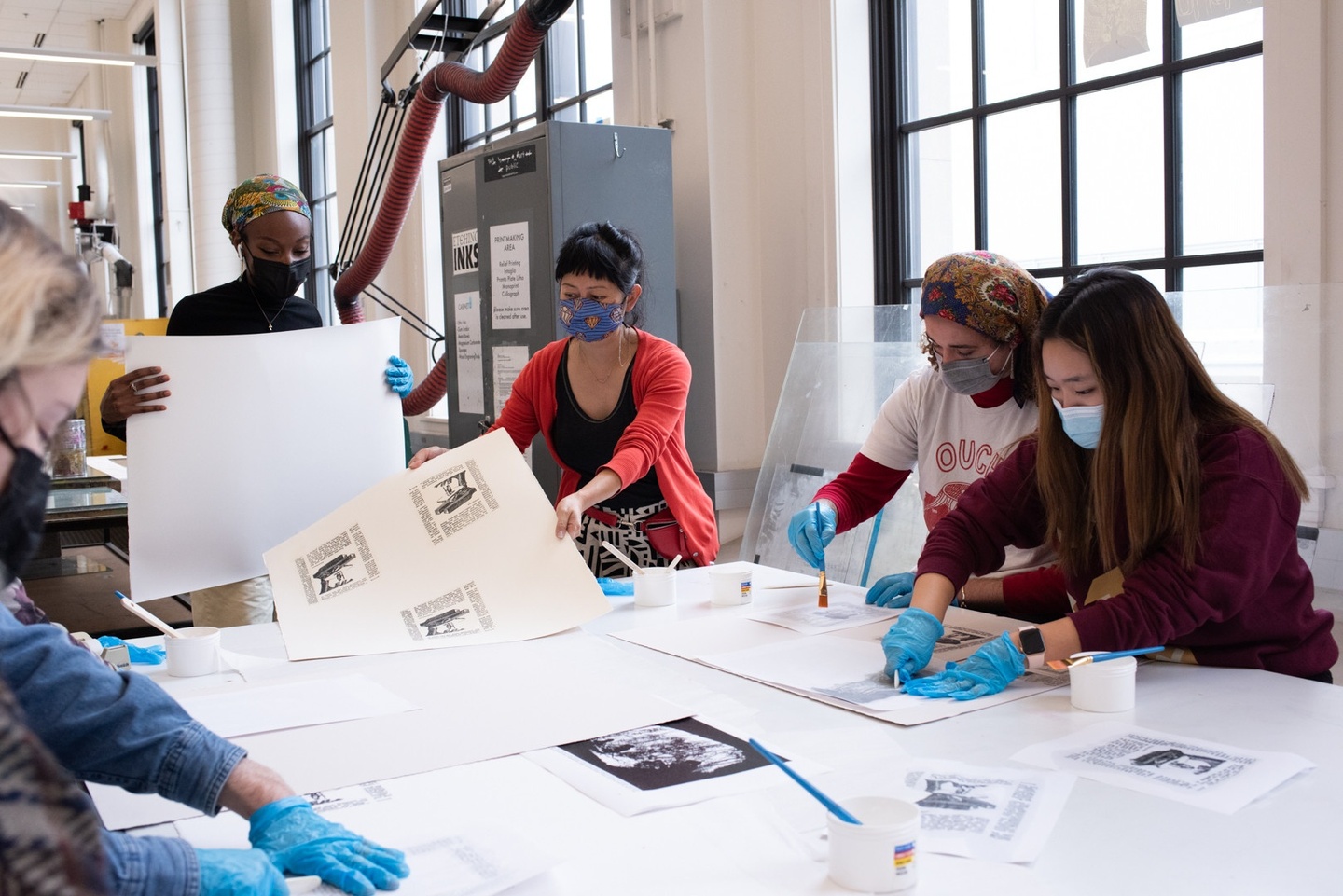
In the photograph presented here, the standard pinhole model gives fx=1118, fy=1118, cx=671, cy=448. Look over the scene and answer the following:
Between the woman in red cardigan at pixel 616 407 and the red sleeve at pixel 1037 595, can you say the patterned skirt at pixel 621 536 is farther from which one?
the red sleeve at pixel 1037 595

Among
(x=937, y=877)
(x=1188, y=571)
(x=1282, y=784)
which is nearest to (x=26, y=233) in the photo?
(x=937, y=877)

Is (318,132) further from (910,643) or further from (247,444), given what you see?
(910,643)

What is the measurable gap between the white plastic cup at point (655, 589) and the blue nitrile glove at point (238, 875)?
3.79ft

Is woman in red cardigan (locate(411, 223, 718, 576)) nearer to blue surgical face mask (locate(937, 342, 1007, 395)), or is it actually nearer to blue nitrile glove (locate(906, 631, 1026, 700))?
blue surgical face mask (locate(937, 342, 1007, 395))

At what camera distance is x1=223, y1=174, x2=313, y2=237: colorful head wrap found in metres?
2.47

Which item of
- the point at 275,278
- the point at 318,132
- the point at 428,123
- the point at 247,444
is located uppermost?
the point at 318,132

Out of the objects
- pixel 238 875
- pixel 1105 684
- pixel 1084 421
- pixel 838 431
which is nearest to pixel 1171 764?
pixel 1105 684

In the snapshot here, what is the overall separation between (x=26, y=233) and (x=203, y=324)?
2.05 meters

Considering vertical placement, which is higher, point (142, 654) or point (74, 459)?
point (74, 459)

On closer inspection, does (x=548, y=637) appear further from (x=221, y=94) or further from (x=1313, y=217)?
(x=221, y=94)

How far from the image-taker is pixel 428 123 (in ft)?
15.2

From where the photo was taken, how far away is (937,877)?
96 cm

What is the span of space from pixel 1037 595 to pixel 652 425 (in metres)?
0.85

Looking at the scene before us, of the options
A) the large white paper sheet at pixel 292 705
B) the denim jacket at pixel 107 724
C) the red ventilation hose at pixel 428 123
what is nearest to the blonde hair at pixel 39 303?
the denim jacket at pixel 107 724
